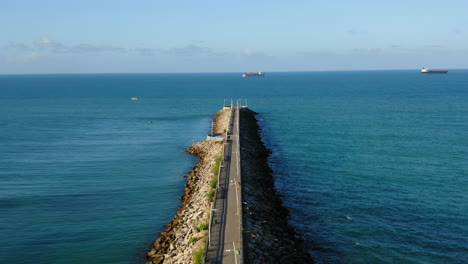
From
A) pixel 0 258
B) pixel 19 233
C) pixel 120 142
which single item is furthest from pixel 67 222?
pixel 120 142

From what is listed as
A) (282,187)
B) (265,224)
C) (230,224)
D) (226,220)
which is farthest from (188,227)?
(282,187)

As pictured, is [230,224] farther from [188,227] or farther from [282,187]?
[282,187]

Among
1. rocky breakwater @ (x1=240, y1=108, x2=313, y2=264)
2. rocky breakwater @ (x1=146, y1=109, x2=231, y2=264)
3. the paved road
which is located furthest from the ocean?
the paved road

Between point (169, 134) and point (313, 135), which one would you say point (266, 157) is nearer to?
point (313, 135)

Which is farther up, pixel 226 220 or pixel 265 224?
pixel 226 220

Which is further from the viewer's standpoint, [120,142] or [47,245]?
[120,142]

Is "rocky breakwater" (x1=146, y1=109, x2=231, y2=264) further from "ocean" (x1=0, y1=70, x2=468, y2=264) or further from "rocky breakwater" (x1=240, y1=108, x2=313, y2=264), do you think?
"rocky breakwater" (x1=240, y1=108, x2=313, y2=264)
